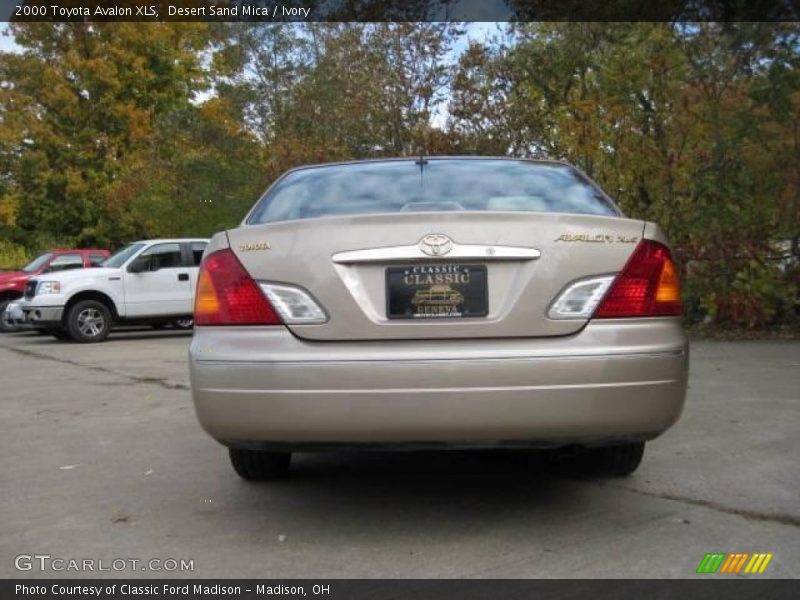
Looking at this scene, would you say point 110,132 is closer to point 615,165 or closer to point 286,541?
point 615,165

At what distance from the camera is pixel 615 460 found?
4480 mm

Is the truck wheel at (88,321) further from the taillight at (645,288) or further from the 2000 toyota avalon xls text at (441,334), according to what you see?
the taillight at (645,288)

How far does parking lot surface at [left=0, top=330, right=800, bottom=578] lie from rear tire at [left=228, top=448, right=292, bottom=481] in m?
0.07

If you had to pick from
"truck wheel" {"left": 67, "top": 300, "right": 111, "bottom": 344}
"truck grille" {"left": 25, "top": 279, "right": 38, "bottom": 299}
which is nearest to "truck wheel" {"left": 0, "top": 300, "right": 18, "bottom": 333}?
"truck grille" {"left": 25, "top": 279, "right": 38, "bottom": 299}

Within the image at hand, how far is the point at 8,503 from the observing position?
434 centimetres

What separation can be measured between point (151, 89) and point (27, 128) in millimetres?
4773

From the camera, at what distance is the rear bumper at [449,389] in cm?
331

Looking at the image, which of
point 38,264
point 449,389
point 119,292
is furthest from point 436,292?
point 38,264

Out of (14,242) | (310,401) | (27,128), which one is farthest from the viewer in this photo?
(14,242)

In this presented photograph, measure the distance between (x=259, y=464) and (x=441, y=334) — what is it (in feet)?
5.02

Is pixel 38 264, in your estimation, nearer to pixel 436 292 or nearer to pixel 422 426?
pixel 436 292

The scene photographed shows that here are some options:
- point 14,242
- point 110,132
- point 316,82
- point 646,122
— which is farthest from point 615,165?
point 14,242

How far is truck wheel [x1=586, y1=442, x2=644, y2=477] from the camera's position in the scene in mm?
4422

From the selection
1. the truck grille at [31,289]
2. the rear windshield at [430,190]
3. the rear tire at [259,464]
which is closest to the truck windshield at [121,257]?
the truck grille at [31,289]
